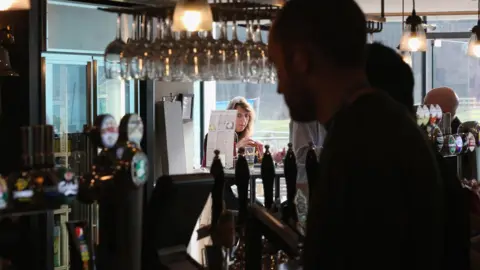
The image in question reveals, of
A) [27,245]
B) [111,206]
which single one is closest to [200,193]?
[111,206]

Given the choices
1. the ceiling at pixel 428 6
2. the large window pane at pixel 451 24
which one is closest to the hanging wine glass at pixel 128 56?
the ceiling at pixel 428 6

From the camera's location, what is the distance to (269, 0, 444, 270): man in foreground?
161 cm

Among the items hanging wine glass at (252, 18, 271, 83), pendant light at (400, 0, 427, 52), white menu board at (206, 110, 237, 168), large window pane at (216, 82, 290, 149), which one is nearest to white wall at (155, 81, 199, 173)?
white menu board at (206, 110, 237, 168)

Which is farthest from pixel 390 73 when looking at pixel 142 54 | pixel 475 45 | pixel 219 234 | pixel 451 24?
pixel 451 24

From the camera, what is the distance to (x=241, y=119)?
315 inches

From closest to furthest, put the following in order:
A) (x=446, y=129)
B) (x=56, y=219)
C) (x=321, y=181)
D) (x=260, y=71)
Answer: (x=321, y=181) < (x=260, y=71) < (x=446, y=129) < (x=56, y=219)

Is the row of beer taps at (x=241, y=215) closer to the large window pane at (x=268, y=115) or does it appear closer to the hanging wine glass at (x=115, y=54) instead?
the hanging wine glass at (x=115, y=54)

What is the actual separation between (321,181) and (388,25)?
33.6 feet

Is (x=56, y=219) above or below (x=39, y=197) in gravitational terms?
below

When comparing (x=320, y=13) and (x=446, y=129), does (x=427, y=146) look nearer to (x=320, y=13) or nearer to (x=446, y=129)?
(x=320, y=13)

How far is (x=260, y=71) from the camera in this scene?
384 centimetres

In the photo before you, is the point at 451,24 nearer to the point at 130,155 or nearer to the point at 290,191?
the point at 290,191

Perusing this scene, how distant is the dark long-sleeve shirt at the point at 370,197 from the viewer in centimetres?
161

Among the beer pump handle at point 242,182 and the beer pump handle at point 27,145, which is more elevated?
the beer pump handle at point 27,145
